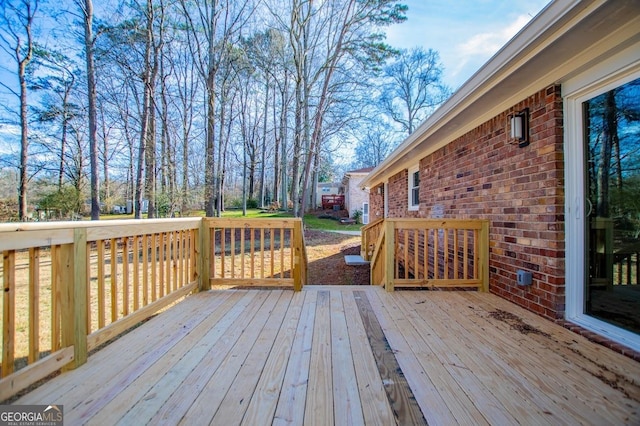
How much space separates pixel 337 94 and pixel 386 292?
11109mm

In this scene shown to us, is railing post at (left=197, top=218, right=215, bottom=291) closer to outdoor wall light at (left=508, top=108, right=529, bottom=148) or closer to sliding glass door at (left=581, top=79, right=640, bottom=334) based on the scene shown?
outdoor wall light at (left=508, top=108, right=529, bottom=148)

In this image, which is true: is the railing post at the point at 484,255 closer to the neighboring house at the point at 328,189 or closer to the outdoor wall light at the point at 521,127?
the outdoor wall light at the point at 521,127

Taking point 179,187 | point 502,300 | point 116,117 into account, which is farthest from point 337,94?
point 502,300

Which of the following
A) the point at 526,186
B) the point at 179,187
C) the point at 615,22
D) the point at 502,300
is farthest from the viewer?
the point at 179,187

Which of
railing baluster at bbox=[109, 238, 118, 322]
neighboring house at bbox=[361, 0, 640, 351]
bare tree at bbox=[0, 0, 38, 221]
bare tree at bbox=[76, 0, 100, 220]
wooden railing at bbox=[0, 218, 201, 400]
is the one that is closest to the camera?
wooden railing at bbox=[0, 218, 201, 400]

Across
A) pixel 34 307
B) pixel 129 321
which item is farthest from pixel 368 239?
pixel 34 307

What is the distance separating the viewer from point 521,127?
8.87 feet

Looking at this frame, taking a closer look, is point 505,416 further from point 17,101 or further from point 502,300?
point 17,101

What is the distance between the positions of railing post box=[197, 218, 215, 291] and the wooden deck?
886 millimetres

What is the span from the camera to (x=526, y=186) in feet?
8.77

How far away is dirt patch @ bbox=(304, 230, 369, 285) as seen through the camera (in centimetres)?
596

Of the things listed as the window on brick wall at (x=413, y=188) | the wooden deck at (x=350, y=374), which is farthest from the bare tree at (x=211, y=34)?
the wooden deck at (x=350, y=374)

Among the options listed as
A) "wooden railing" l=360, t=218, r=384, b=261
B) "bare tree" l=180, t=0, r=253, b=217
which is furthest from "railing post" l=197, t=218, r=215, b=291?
"bare tree" l=180, t=0, r=253, b=217

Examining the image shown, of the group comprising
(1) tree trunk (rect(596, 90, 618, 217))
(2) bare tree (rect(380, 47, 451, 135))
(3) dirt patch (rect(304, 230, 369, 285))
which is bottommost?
(3) dirt patch (rect(304, 230, 369, 285))
